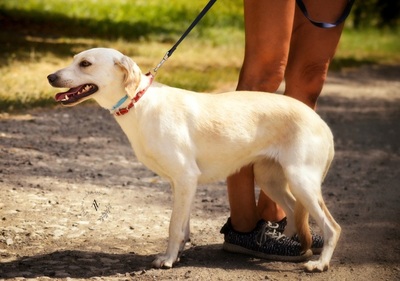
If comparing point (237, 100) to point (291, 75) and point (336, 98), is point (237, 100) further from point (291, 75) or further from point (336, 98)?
point (336, 98)

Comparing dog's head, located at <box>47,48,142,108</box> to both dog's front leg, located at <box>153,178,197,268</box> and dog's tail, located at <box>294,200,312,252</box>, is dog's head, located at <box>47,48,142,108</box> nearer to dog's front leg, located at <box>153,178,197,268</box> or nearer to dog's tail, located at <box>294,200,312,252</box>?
dog's front leg, located at <box>153,178,197,268</box>

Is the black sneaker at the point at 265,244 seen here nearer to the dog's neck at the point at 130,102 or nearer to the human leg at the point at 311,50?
the human leg at the point at 311,50

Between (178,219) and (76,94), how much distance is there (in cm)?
87

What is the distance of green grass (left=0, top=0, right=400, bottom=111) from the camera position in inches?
454

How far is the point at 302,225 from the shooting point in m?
4.91

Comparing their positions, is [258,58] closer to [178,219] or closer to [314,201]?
[314,201]

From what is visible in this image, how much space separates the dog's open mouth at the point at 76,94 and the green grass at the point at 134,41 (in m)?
4.78

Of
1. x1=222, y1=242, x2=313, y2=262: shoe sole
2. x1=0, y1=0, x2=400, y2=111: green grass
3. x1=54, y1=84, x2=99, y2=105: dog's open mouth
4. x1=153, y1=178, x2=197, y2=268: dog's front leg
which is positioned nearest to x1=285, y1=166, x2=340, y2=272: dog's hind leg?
x1=222, y1=242, x2=313, y2=262: shoe sole

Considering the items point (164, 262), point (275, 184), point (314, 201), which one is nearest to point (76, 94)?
point (164, 262)

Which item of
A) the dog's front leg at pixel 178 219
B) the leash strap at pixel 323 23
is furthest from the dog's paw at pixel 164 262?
the leash strap at pixel 323 23

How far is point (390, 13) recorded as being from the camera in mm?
24109

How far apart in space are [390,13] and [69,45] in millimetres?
12591

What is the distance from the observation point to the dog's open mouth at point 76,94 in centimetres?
444

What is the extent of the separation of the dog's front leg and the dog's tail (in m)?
0.65
